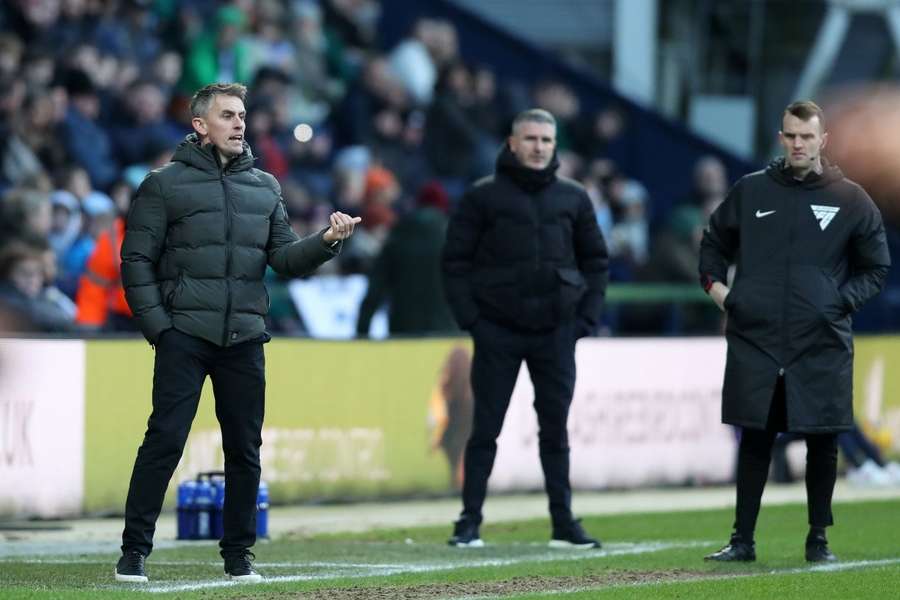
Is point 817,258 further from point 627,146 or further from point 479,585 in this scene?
point 627,146

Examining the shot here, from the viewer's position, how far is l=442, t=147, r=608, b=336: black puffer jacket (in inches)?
473

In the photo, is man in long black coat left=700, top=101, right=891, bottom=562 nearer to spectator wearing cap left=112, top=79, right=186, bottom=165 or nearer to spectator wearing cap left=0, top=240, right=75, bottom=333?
spectator wearing cap left=0, top=240, right=75, bottom=333

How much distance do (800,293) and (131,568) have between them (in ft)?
11.5

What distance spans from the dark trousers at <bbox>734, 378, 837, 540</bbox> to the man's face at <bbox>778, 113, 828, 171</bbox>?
1.34 meters

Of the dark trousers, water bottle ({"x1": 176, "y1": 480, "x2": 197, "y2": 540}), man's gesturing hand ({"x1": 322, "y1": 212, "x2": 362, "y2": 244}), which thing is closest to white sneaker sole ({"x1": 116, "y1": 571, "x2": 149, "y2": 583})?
man's gesturing hand ({"x1": 322, "y1": 212, "x2": 362, "y2": 244})

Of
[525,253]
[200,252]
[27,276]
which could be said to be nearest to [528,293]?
[525,253]

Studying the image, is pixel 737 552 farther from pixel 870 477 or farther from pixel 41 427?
pixel 870 477

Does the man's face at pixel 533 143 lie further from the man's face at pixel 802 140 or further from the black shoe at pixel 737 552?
the black shoe at pixel 737 552

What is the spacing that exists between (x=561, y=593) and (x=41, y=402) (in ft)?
17.1

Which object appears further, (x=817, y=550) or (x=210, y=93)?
(x=817, y=550)

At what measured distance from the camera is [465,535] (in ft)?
39.6

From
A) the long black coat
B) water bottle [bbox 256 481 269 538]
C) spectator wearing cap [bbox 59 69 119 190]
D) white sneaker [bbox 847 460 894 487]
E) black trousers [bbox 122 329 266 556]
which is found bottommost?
water bottle [bbox 256 481 269 538]

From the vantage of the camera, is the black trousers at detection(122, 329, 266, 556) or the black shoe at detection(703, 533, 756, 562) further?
the black shoe at detection(703, 533, 756, 562)

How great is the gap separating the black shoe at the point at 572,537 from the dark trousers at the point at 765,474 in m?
1.24
